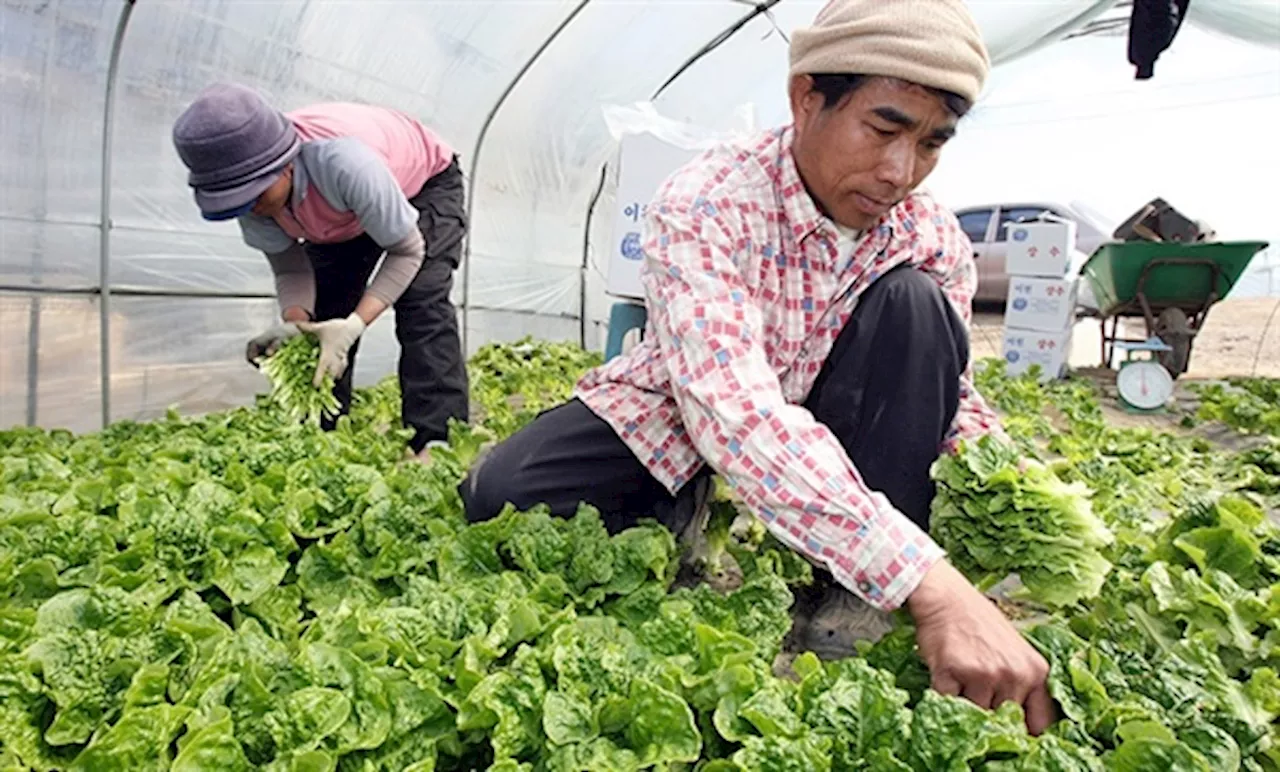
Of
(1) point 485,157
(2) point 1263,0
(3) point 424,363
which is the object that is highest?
(2) point 1263,0

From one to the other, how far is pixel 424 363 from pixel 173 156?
6.79ft

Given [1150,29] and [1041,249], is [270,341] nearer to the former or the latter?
[1150,29]

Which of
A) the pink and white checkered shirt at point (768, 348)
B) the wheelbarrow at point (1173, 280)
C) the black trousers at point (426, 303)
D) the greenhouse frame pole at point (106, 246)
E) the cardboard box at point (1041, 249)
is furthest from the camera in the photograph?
the cardboard box at point (1041, 249)

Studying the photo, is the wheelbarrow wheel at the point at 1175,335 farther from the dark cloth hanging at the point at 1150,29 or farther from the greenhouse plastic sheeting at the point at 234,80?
the dark cloth hanging at the point at 1150,29

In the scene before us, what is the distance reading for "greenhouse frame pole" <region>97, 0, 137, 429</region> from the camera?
4.47 m

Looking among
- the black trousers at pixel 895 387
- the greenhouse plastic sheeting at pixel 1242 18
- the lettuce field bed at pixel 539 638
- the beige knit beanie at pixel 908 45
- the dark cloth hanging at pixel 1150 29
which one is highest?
the greenhouse plastic sheeting at pixel 1242 18

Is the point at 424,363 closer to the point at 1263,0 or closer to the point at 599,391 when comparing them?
the point at 599,391

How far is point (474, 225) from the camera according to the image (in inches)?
300

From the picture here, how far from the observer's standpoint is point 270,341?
4383 mm

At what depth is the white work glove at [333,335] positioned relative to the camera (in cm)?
389

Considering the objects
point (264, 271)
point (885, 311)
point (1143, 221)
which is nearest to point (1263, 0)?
point (1143, 221)

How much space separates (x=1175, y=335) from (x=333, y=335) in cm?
720

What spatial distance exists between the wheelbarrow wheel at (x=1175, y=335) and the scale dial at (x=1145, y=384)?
1235mm

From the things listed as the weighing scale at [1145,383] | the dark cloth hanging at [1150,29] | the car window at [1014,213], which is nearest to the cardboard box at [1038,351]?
the weighing scale at [1145,383]
